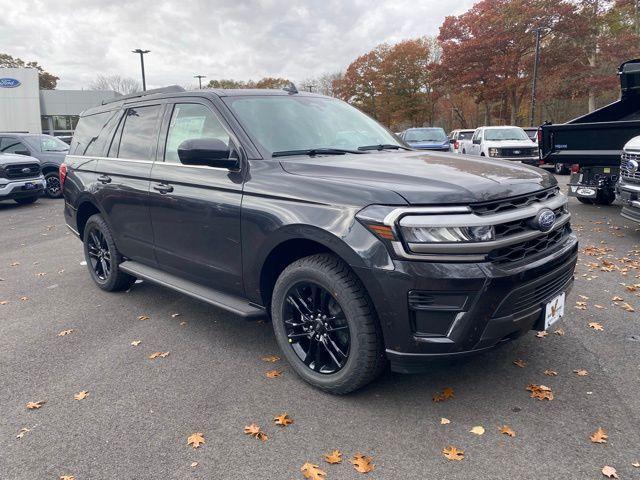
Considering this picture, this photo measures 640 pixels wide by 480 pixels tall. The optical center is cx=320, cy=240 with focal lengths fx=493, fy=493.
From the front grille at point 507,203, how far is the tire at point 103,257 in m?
3.81

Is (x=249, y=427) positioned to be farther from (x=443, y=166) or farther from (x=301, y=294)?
(x=443, y=166)

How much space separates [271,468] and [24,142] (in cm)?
1527

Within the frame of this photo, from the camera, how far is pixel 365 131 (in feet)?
13.9

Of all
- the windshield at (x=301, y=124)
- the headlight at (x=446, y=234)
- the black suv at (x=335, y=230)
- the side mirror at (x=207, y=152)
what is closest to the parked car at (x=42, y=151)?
the black suv at (x=335, y=230)

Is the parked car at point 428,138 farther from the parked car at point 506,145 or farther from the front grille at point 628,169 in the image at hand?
the front grille at point 628,169

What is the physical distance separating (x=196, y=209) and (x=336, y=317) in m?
1.43

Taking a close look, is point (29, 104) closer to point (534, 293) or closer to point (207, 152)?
point (207, 152)

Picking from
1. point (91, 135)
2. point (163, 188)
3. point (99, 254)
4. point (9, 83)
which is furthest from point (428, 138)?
point (9, 83)

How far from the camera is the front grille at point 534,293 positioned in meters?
2.65

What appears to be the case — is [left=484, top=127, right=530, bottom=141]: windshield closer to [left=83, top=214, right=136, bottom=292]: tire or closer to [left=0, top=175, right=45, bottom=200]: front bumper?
[left=0, top=175, right=45, bottom=200]: front bumper

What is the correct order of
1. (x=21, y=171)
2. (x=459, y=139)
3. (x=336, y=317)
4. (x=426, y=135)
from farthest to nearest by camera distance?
(x=459, y=139) < (x=426, y=135) < (x=21, y=171) < (x=336, y=317)

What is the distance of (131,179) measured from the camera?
445 centimetres

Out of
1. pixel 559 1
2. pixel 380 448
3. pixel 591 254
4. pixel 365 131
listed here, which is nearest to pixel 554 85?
pixel 559 1

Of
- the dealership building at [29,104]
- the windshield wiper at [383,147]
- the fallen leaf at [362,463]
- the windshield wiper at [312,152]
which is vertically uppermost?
the dealership building at [29,104]
